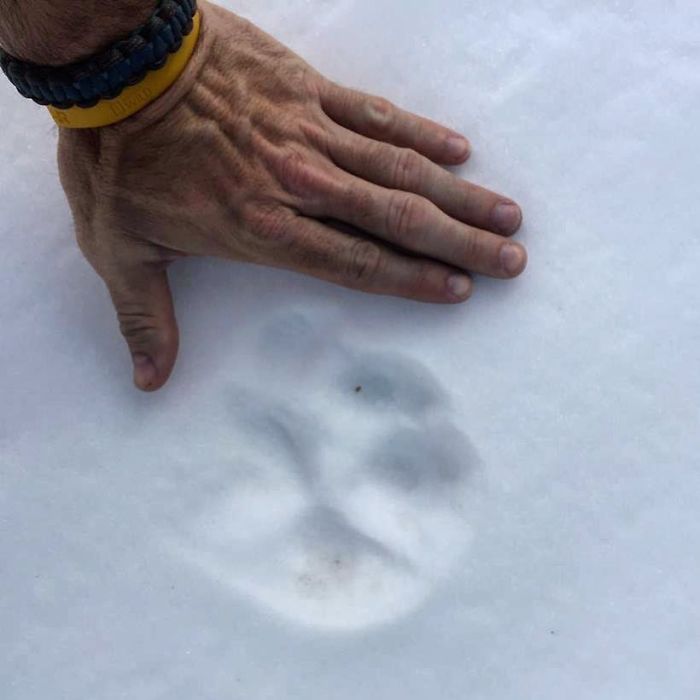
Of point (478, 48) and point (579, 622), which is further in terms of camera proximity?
point (478, 48)

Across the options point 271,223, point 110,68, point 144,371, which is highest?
point 110,68

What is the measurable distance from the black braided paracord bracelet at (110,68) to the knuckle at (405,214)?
29 centimetres

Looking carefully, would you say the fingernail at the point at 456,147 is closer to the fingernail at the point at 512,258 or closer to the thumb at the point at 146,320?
the fingernail at the point at 512,258

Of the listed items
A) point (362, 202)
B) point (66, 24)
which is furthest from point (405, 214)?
point (66, 24)

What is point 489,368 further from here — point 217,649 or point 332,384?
point 217,649

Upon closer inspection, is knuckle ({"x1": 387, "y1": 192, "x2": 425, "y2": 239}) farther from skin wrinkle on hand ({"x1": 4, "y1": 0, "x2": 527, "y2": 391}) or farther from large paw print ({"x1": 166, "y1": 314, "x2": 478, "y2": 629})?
large paw print ({"x1": 166, "y1": 314, "x2": 478, "y2": 629})

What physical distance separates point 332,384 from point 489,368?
0.19m

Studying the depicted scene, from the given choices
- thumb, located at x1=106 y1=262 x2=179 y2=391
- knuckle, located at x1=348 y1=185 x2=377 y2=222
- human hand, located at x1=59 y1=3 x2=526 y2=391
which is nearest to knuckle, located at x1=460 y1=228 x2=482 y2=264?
human hand, located at x1=59 y1=3 x2=526 y2=391

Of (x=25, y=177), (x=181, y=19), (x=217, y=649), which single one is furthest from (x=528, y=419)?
(x=25, y=177)

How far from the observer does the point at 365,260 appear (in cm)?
102

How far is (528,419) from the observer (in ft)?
3.35

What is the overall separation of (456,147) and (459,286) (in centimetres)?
17

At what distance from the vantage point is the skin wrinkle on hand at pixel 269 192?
3.34ft

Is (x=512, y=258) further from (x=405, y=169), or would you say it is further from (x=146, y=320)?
(x=146, y=320)
